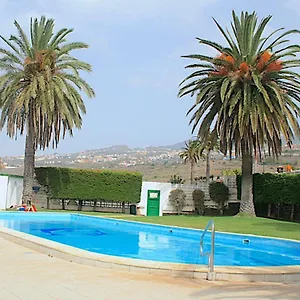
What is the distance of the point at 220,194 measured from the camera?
30.7 meters

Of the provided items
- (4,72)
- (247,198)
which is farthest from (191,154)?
(4,72)

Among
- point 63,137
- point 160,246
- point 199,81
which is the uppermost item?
point 199,81

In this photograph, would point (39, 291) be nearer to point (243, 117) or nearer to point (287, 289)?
point (287, 289)

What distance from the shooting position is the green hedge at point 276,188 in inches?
982

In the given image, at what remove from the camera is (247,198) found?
25.8 metres

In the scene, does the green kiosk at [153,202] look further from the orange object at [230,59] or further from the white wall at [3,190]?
the orange object at [230,59]

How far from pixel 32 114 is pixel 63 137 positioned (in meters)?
2.48

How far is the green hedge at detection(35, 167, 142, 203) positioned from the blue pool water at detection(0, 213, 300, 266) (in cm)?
773

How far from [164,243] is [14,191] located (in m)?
16.8

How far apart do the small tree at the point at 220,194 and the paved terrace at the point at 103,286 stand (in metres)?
23.3

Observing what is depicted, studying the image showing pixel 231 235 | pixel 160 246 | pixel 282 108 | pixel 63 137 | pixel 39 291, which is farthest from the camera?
pixel 63 137

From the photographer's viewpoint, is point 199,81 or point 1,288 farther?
point 199,81

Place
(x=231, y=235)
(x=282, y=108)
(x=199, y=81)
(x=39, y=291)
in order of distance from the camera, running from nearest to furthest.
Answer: (x=39, y=291) → (x=231, y=235) → (x=282, y=108) → (x=199, y=81)

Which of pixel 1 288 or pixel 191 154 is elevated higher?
pixel 191 154
